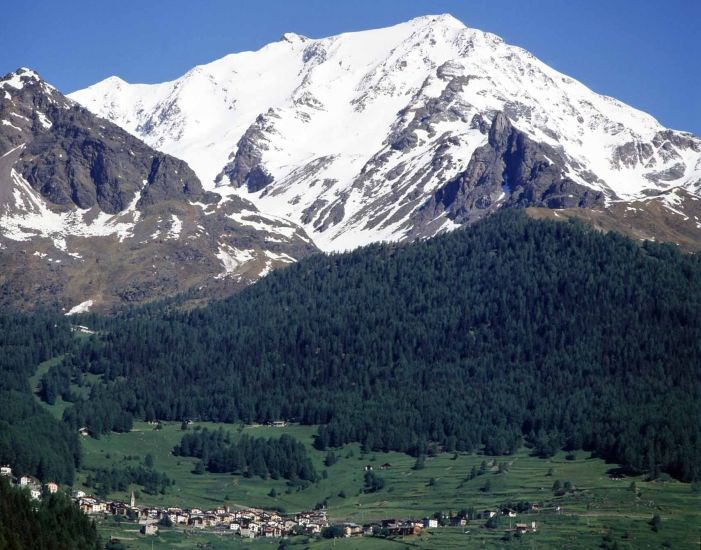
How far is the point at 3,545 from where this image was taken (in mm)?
199750
